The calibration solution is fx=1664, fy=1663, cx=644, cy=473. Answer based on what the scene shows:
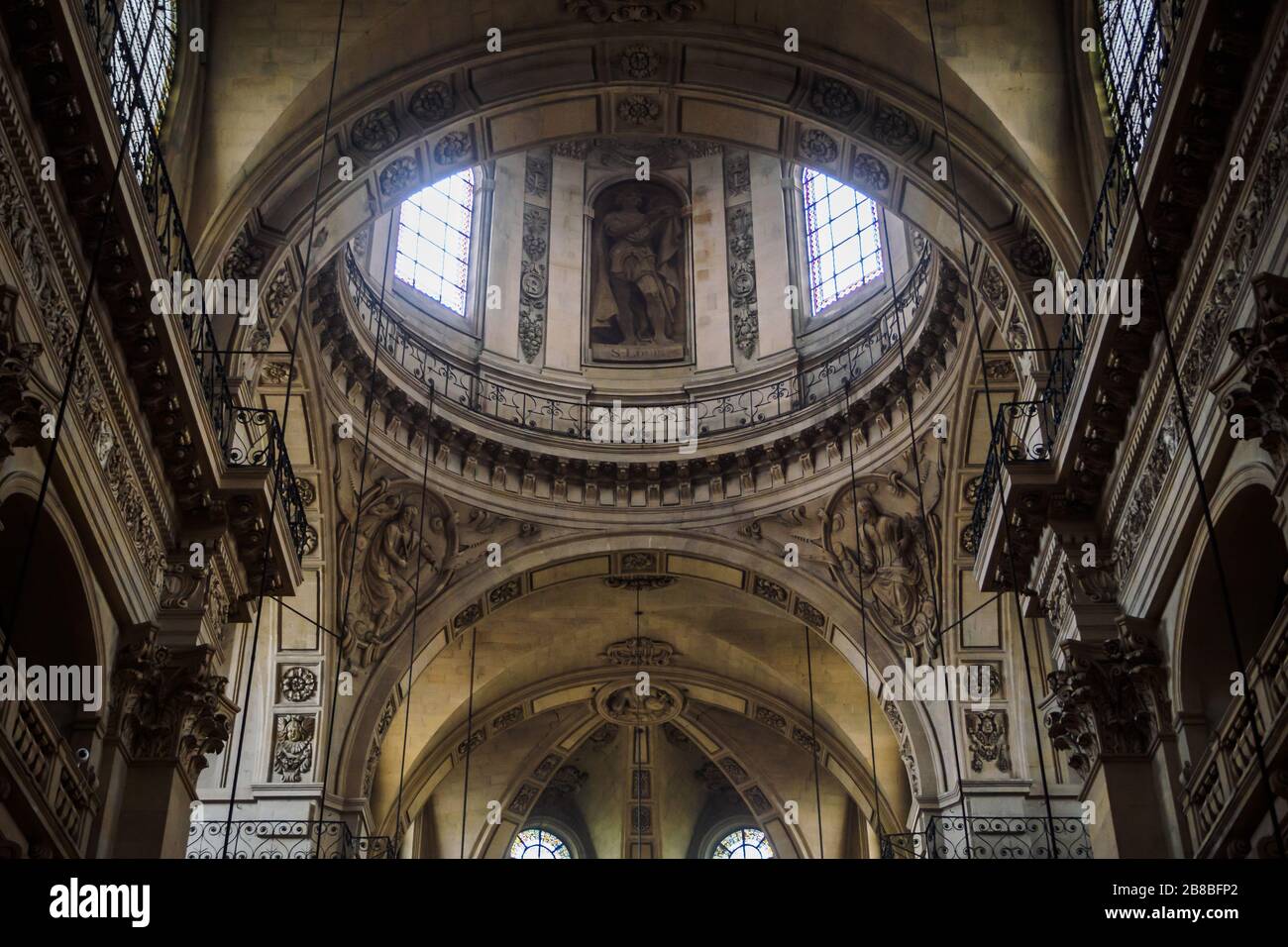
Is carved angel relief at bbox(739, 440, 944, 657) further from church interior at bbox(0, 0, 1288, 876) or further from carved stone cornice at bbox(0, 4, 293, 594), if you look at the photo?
carved stone cornice at bbox(0, 4, 293, 594)

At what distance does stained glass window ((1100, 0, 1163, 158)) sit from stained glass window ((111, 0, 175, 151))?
6539 millimetres

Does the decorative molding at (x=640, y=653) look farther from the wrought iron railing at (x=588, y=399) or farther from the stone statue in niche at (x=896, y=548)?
the stone statue in niche at (x=896, y=548)

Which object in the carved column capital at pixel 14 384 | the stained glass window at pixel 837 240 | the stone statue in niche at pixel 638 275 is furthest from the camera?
the stone statue in niche at pixel 638 275

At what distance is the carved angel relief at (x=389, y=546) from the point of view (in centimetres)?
1803

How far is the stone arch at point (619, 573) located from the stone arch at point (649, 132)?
222 inches

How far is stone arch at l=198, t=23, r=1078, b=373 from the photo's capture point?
524 inches

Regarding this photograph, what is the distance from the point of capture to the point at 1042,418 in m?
12.8

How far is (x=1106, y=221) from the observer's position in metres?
12.0

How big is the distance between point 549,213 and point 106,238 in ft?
41.2

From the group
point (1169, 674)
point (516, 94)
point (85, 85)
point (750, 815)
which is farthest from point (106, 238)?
point (750, 815)

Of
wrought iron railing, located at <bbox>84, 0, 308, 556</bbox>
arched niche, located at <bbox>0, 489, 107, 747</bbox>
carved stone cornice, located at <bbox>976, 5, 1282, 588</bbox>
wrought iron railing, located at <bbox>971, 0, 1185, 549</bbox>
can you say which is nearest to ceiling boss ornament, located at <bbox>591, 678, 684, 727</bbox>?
wrought iron railing, located at <bbox>971, 0, 1185, 549</bbox>

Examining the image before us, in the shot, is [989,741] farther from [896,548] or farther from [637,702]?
[637,702]

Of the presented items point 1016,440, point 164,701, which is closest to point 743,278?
point 1016,440

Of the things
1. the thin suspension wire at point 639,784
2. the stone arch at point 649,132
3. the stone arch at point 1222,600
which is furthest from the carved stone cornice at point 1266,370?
the thin suspension wire at point 639,784
